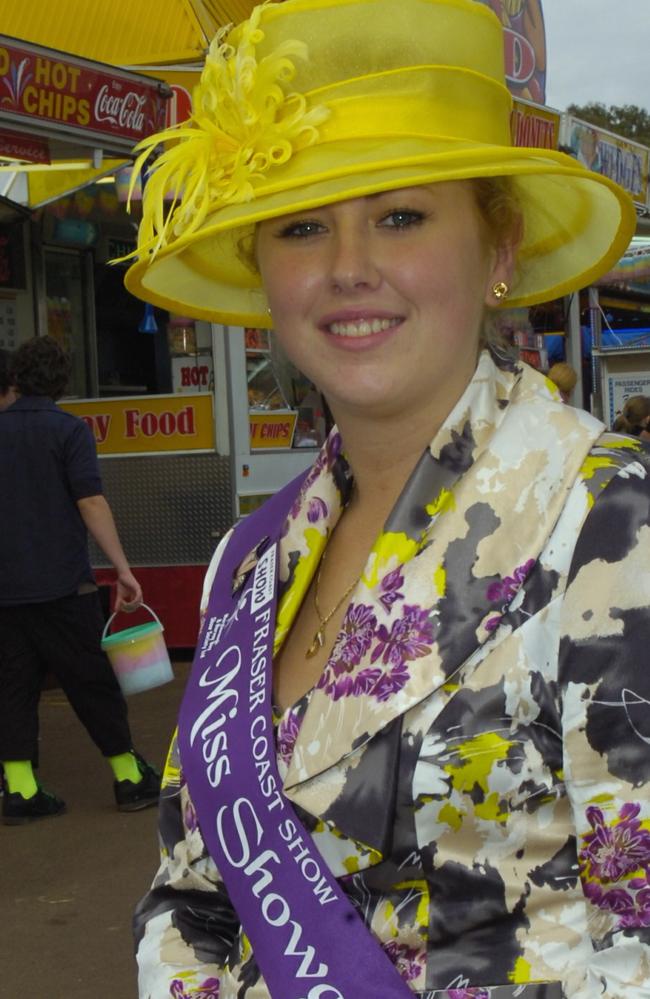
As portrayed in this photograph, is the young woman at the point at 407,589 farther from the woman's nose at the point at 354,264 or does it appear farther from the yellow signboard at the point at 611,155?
the yellow signboard at the point at 611,155

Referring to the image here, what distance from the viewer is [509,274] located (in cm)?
172

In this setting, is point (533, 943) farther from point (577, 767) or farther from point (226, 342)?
point (226, 342)

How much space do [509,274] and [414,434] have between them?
0.85 ft

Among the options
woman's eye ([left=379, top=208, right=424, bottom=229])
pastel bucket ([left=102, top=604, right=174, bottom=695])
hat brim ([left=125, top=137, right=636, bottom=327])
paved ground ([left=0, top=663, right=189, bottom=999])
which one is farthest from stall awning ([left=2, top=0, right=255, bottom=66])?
woman's eye ([left=379, top=208, right=424, bottom=229])

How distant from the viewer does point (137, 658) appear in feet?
17.8


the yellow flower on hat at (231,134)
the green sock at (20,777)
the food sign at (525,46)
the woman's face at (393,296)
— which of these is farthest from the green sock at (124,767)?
the food sign at (525,46)

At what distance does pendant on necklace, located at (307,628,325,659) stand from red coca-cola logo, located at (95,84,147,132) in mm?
4751

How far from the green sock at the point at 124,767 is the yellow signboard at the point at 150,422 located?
116 inches

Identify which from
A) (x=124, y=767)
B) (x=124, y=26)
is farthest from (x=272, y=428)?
(x=124, y=767)

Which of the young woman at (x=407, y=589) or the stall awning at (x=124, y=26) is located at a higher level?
the stall awning at (x=124, y=26)

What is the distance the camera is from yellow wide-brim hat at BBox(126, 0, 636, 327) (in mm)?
1547

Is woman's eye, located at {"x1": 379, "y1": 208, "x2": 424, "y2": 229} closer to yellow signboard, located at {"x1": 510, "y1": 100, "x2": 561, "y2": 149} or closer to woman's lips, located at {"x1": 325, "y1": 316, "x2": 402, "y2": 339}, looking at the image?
woman's lips, located at {"x1": 325, "y1": 316, "x2": 402, "y2": 339}

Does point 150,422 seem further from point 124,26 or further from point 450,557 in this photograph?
point 450,557

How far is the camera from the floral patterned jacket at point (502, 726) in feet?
4.17
